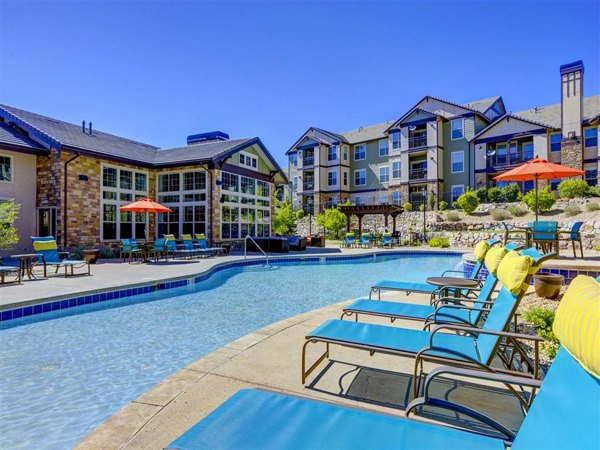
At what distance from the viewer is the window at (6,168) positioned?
1335 centimetres

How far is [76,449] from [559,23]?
45.6 feet

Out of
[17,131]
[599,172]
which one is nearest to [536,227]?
[17,131]

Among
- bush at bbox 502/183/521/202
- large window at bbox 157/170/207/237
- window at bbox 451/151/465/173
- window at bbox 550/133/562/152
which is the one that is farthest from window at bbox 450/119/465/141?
large window at bbox 157/170/207/237

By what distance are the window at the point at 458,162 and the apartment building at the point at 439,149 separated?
31 millimetres

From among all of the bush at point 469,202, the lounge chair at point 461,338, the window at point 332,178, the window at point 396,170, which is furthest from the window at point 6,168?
the window at point 396,170

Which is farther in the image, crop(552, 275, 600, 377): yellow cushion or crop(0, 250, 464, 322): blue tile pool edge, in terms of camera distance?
crop(0, 250, 464, 322): blue tile pool edge

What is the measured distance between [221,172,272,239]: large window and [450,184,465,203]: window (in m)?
16.4

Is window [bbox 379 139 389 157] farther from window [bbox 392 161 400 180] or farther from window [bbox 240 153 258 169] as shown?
window [bbox 240 153 258 169]

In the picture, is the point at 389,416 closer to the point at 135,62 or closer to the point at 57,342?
the point at 57,342

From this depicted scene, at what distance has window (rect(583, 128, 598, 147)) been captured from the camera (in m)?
23.2

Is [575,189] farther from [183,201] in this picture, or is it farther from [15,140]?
[15,140]

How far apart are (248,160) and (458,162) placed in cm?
1859

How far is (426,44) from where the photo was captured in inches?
451

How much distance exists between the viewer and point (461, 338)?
2846 mm
